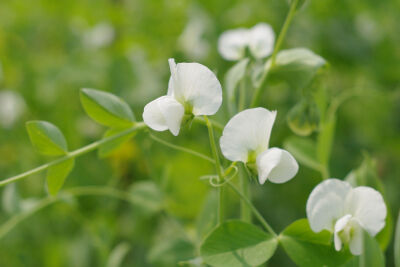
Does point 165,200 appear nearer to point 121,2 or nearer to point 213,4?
point 213,4

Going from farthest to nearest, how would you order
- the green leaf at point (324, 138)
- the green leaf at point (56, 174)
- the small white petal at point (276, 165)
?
Result: 1. the green leaf at point (324, 138)
2. the green leaf at point (56, 174)
3. the small white petal at point (276, 165)

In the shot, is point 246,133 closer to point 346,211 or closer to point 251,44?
point 346,211

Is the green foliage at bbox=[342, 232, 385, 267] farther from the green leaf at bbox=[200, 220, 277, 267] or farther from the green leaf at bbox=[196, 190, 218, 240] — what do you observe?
the green leaf at bbox=[196, 190, 218, 240]

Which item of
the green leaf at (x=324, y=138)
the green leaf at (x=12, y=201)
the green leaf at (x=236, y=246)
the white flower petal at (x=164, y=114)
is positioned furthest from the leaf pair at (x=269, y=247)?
the green leaf at (x=12, y=201)

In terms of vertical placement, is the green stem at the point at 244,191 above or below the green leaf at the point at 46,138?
below

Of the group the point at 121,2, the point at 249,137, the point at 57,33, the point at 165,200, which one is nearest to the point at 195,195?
the point at 165,200

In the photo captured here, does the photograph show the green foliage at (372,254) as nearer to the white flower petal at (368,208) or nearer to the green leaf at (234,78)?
the white flower petal at (368,208)

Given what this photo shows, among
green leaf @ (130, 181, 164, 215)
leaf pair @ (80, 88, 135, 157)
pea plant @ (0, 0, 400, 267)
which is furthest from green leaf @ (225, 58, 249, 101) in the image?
green leaf @ (130, 181, 164, 215)

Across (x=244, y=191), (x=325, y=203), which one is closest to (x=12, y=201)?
(x=244, y=191)
